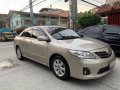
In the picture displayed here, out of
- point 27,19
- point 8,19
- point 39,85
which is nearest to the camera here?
point 39,85

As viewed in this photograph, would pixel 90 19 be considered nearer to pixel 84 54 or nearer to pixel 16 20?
pixel 84 54

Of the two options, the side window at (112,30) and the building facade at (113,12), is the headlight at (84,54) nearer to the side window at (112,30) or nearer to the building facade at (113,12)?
the side window at (112,30)

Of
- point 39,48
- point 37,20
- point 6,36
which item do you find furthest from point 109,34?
point 37,20

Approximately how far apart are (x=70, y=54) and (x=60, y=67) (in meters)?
0.62

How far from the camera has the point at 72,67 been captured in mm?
4312

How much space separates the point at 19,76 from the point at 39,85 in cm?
104

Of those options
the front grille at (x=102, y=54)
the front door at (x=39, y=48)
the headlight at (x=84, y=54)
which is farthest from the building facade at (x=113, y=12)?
the headlight at (x=84, y=54)

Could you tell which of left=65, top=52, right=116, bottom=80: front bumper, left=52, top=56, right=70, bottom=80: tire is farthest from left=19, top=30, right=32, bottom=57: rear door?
left=65, top=52, right=116, bottom=80: front bumper

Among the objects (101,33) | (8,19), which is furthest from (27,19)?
(101,33)

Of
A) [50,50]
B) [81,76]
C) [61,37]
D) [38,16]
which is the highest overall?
[38,16]

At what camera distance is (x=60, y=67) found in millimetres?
4750

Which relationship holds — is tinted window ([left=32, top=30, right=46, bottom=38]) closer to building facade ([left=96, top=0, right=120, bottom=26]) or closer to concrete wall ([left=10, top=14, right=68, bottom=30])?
building facade ([left=96, top=0, right=120, bottom=26])

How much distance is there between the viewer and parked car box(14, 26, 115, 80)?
4188 mm

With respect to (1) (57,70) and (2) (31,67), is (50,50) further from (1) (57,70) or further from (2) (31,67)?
(2) (31,67)
